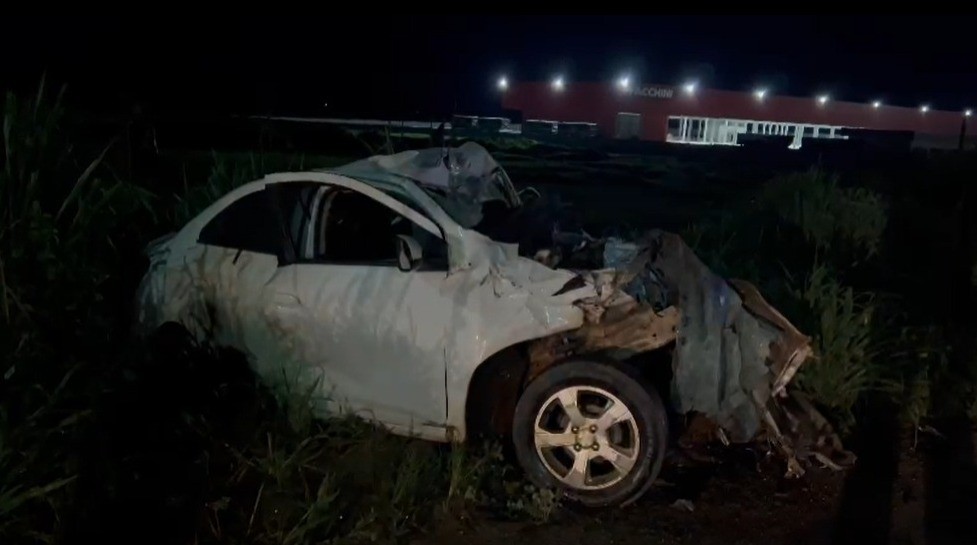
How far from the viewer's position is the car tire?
4484mm

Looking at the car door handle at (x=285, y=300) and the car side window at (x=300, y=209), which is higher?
the car side window at (x=300, y=209)

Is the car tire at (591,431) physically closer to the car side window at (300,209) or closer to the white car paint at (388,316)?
the white car paint at (388,316)

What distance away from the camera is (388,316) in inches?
185

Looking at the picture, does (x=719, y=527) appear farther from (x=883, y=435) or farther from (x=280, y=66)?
(x=280, y=66)

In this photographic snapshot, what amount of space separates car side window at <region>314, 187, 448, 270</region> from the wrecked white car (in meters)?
0.02

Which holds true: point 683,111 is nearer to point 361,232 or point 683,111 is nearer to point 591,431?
point 361,232

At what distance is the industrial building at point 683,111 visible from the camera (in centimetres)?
3912

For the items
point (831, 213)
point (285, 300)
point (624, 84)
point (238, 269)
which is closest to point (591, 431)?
point (285, 300)

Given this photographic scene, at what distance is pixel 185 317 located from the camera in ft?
17.0

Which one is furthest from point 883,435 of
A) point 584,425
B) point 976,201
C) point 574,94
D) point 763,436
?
point 574,94

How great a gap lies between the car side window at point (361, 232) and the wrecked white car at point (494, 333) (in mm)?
23

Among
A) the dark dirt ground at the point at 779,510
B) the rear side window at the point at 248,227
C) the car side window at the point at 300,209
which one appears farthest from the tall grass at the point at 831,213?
the rear side window at the point at 248,227

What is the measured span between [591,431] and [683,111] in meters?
37.4

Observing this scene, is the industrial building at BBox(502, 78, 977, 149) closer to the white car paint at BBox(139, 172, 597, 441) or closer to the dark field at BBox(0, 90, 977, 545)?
the dark field at BBox(0, 90, 977, 545)
